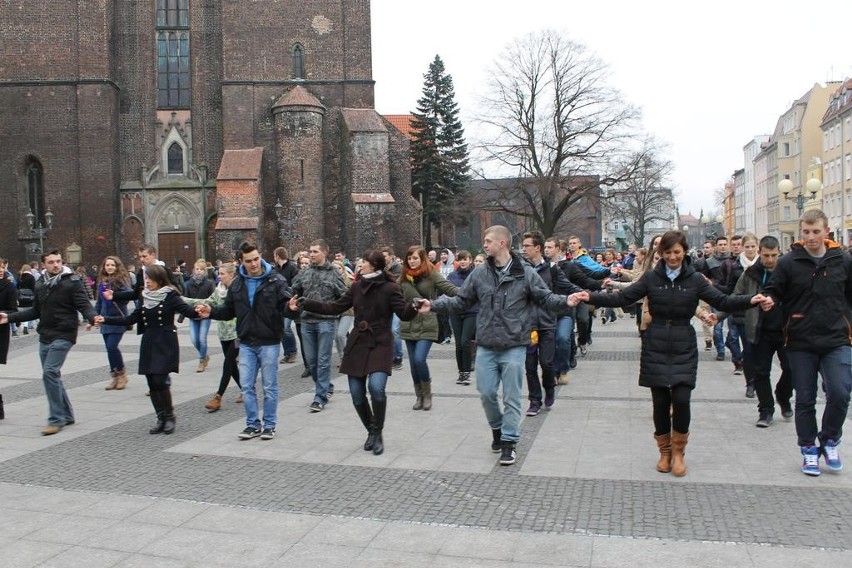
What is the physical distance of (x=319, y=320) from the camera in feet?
30.1

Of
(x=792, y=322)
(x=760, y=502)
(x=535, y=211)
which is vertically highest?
(x=535, y=211)

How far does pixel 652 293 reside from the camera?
5984 millimetres

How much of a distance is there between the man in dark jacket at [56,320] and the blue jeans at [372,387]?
2959mm

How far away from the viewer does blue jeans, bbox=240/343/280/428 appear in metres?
7.53

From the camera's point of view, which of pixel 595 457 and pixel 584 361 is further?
pixel 584 361

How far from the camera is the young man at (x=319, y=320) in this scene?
914 centimetres

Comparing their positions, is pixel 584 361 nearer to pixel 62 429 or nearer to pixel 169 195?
pixel 62 429

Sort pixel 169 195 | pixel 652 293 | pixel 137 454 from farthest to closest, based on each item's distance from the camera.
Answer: pixel 169 195 → pixel 137 454 → pixel 652 293

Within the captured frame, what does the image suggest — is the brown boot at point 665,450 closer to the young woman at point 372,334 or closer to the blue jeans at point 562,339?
the young woman at point 372,334

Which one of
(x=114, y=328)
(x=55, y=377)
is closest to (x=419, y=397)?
(x=55, y=377)

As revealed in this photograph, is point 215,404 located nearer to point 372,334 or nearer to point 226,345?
point 226,345

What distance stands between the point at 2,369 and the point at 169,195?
24816mm

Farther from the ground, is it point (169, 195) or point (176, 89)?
point (176, 89)

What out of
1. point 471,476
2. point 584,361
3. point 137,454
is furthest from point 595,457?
point 584,361
